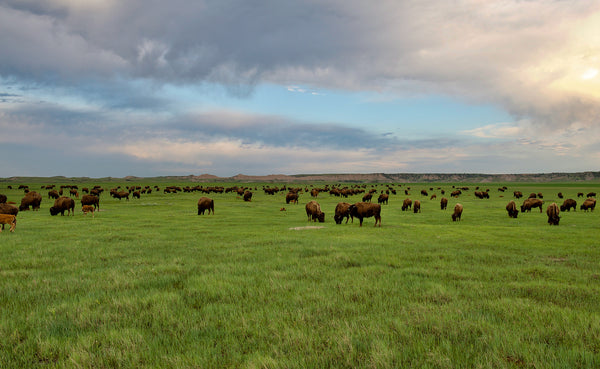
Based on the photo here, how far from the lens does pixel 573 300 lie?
21.7 feet

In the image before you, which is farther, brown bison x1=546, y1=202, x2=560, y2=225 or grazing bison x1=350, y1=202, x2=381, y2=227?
brown bison x1=546, y1=202, x2=560, y2=225

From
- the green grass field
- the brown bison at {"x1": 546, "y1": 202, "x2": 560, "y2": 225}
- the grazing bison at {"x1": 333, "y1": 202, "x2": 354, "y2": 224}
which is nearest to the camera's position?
A: the green grass field

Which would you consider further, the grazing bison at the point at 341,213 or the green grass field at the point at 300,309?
the grazing bison at the point at 341,213

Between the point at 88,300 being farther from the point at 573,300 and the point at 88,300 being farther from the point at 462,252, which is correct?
the point at 462,252

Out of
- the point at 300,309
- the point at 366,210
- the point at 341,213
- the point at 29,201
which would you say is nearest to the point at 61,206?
the point at 29,201

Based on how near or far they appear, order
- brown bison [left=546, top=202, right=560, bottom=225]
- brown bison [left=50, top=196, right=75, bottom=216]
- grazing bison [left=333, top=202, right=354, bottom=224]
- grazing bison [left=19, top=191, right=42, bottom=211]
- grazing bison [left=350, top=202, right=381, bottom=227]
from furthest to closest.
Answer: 1. grazing bison [left=19, top=191, right=42, bottom=211]
2. brown bison [left=50, top=196, right=75, bottom=216]
3. grazing bison [left=333, top=202, right=354, bottom=224]
4. brown bison [left=546, top=202, right=560, bottom=225]
5. grazing bison [left=350, top=202, right=381, bottom=227]

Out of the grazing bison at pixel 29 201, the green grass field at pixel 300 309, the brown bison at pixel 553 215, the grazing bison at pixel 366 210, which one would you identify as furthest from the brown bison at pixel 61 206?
the brown bison at pixel 553 215

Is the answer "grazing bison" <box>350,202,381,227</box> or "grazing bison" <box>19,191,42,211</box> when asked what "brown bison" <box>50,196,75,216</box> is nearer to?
"grazing bison" <box>19,191,42,211</box>

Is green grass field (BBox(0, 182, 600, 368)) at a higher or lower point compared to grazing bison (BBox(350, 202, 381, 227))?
lower

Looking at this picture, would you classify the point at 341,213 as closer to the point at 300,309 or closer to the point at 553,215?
the point at 553,215

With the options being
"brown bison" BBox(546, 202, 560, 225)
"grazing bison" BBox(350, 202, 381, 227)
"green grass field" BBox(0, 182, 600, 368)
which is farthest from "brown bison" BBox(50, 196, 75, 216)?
"brown bison" BBox(546, 202, 560, 225)

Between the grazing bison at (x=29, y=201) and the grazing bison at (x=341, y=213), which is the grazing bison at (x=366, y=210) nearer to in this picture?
the grazing bison at (x=341, y=213)

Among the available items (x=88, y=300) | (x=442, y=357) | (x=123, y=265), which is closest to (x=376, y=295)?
(x=442, y=357)

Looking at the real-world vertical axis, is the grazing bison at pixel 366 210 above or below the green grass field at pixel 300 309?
above
